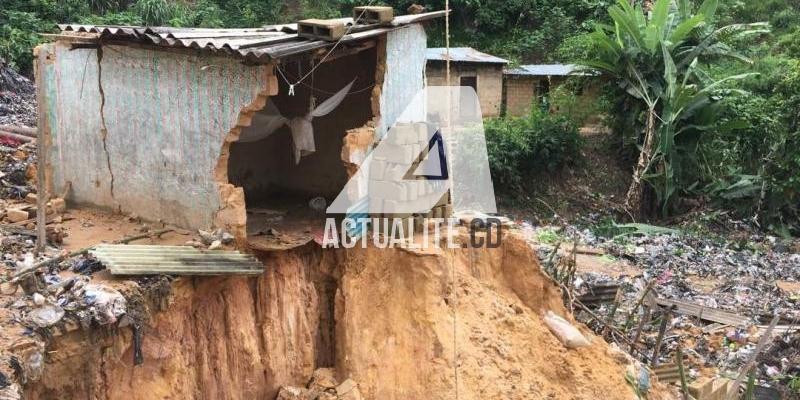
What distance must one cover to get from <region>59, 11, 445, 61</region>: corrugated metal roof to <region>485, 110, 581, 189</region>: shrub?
8526 millimetres

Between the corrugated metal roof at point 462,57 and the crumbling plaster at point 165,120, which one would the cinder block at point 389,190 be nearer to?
the crumbling plaster at point 165,120

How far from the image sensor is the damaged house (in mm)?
6289

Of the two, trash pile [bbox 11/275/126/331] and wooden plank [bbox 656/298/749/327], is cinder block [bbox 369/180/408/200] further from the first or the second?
wooden plank [bbox 656/298/749/327]

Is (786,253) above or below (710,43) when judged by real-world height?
below

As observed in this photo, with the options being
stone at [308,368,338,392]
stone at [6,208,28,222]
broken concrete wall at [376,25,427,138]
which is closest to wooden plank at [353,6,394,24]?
broken concrete wall at [376,25,427,138]

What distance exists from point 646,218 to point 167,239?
467 inches

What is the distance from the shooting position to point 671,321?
9.72 metres

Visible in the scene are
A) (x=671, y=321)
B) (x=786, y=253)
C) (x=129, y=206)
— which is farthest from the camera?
(x=786, y=253)

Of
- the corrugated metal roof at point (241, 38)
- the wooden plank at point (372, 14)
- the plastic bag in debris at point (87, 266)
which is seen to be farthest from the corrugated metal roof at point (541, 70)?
the plastic bag in debris at point (87, 266)

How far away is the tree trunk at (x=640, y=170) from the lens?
1473 cm

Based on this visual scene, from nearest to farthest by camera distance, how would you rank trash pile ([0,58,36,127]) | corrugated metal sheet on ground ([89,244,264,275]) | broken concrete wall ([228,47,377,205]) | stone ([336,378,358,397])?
corrugated metal sheet on ground ([89,244,264,275])
stone ([336,378,358,397])
broken concrete wall ([228,47,377,205])
trash pile ([0,58,36,127])

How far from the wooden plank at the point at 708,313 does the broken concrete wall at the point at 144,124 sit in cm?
625

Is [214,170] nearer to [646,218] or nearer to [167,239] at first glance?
[167,239]

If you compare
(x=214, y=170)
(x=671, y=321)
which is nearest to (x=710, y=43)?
(x=671, y=321)
